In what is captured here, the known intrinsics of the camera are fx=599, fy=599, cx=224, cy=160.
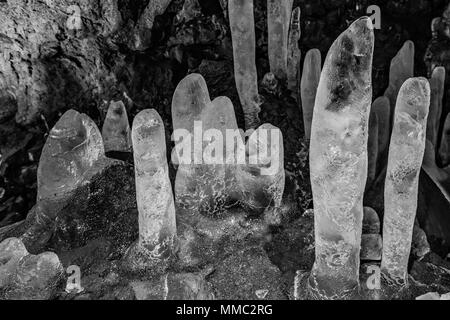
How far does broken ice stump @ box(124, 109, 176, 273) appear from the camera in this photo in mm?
2000

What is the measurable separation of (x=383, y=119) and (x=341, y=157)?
926mm

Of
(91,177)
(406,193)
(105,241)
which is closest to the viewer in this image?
(406,193)

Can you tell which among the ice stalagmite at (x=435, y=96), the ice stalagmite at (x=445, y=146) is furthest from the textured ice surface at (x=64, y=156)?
the ice stalagmite at (x=445, y=146)

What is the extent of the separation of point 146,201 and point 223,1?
1.45 m

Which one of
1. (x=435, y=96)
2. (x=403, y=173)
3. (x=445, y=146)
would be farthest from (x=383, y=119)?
(x=403, y=173)

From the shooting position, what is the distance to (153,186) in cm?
210

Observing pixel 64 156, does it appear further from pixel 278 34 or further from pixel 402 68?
pixel 402 68

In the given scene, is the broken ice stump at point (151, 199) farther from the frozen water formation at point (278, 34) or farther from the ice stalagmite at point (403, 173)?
the frozen water formation at point (278, 34)

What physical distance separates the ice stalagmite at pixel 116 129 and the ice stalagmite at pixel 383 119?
3.70 ft

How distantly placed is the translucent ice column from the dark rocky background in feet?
2.29

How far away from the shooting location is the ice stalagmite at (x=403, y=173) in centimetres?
183
